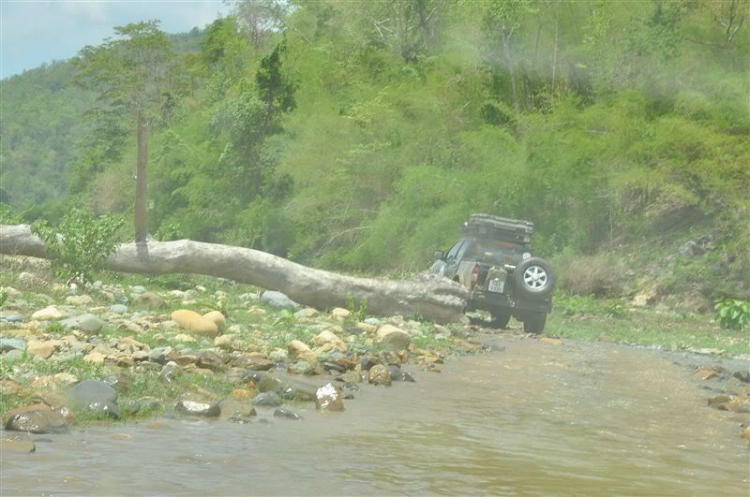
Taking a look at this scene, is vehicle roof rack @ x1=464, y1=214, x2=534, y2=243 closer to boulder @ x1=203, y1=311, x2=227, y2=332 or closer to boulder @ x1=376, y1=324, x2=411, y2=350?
boulder @ x1=376, y1=324, x2=411, y2=350

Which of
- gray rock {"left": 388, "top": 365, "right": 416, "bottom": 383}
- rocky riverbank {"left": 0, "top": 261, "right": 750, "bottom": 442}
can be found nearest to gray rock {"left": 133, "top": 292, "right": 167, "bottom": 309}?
rocky riverbank {"left": 0, "top": 261, "right": 750, "bottom": 442}

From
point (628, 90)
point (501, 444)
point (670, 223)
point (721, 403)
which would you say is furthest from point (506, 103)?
point (501, 444)

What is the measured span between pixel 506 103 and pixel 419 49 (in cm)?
716

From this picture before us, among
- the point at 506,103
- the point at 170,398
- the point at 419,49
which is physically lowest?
the point at 170,398

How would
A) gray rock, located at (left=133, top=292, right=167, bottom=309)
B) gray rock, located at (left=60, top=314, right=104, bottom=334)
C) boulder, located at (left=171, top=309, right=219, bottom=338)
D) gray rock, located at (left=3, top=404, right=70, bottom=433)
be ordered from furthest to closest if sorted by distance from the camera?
gray rock, located at (left=133, top=292, right=167, bottom=309) < boulder, located at (left=171, top=309, right=219, bottom=338) < gray rock, located at (left=60, top=314, right=104, bottom=334) < gray rock, located at (left=3, top=404, right=70, bottom=433)

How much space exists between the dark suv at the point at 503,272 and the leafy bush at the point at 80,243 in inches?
207

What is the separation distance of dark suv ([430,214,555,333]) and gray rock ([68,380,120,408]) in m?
9.19

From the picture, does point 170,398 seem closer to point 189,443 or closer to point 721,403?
point 189,443

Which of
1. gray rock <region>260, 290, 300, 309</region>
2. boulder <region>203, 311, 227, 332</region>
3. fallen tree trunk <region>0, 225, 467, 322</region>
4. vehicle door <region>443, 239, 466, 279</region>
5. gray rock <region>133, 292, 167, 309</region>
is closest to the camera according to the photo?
boulder <region>203, 311, 227, 332</region>

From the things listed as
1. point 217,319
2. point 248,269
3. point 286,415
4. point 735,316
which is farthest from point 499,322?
point 286,415

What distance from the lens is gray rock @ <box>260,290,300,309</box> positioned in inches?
532

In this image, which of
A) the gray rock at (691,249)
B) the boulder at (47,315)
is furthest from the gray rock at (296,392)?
the gray rock at (691,249)

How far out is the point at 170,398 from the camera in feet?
23.3

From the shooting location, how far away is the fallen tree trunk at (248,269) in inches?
543
